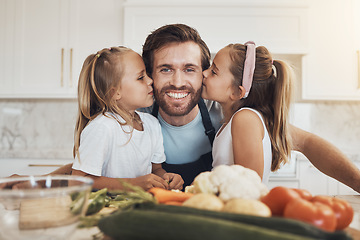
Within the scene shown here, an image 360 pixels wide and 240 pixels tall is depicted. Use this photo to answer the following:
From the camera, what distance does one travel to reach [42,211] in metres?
0.59

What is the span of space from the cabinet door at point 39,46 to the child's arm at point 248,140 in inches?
88.5

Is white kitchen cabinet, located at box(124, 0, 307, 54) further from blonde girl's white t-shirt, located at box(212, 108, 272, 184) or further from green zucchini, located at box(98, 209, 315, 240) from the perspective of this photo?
green zucchini, located at box(98, 209, 315, 240)

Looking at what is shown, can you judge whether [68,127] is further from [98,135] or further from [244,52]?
[244,52]

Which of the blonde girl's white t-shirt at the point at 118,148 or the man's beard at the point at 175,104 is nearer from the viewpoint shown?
the blonde girl's white t-shirt at the point at 118,148

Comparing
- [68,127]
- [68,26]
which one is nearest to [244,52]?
[68,26]

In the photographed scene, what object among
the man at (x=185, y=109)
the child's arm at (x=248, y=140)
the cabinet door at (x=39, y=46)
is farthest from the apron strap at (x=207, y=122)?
the cabinet door at (x=39, y=46)

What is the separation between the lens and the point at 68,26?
3.05 meters

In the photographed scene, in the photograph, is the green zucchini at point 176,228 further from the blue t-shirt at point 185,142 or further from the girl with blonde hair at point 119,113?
the blue t-shirt at point 185,142

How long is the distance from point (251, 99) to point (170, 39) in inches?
18.8

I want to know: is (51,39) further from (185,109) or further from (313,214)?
(313,214)

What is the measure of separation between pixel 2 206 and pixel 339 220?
0.63 meters

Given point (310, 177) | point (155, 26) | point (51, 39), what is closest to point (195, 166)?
point (310, 177)

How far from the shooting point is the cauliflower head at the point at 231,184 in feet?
2.19

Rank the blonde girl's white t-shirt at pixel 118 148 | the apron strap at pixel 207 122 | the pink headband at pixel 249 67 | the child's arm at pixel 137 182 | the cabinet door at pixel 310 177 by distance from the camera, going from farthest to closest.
A: the cabinet door at pixel 310 177
the apron strap at pixel 207 122
the pink headband at pixel 249 67
the blonde girl's white t-shirt at pixel 118 148
the child's arm at pixel 137 182
